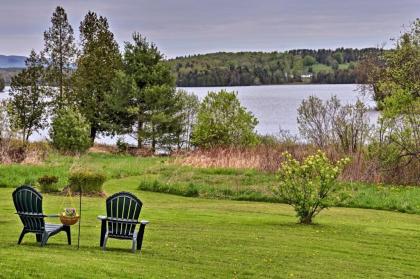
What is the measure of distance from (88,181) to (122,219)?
9252 mm

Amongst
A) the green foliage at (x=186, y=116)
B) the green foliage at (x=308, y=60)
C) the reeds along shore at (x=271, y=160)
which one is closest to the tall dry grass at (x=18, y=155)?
the reeds along shore at (x=271, y=160)

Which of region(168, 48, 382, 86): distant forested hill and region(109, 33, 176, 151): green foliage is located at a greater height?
region(168, 48, 382, 86): distant forested hill

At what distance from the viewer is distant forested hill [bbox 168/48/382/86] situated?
9481 centimetres

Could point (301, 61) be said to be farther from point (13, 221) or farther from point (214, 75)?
point (13, 221)

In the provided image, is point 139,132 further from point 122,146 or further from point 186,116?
point 186,116

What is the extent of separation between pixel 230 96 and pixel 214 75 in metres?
60.5

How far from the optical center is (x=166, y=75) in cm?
3966

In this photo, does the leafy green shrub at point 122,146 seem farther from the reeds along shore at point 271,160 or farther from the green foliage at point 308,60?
the green foliage at point 308,60

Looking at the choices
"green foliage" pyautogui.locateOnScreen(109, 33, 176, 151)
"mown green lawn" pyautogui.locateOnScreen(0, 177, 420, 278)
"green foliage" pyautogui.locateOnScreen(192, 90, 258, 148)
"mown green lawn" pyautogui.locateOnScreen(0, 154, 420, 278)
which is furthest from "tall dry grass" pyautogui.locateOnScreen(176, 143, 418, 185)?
"green foliage" pyautogui.locateOnScreen(109, 33, 176, 151)

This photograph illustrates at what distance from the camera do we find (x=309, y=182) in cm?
1404

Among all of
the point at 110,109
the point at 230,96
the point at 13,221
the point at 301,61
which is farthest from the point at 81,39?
the point at 301,61

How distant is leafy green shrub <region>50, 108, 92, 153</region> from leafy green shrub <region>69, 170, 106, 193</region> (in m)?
14.9

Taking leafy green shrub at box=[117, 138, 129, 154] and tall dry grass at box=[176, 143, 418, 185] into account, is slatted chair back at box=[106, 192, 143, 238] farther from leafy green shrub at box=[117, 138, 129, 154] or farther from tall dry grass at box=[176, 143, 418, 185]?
leafy green shrub at box=[117, 138, 129, 154]

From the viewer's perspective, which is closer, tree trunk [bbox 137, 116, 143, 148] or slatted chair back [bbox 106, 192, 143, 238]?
slatted chair back [bbox 106, 192, 143, 238]
